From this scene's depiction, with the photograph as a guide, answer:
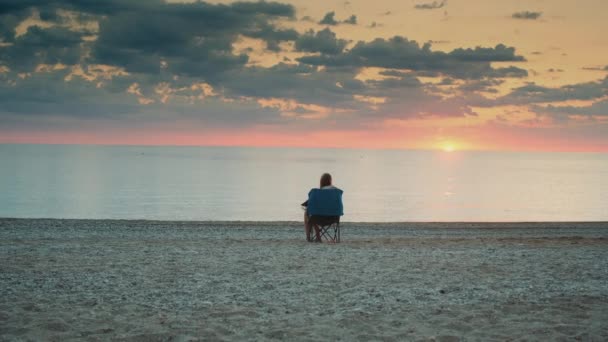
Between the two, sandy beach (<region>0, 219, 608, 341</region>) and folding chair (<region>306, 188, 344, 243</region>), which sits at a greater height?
folding chair (<region>306, 188, 344, 243</region>)

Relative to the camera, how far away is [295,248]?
15.8m

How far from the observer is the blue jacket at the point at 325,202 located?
16844 mm

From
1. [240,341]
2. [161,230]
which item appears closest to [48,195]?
[161,230]

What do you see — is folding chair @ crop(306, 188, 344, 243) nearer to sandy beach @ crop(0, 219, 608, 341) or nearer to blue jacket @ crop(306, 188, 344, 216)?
blue jacket @ crop(306, 188, 344, 216)

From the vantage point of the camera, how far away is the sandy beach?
7668 millimetres

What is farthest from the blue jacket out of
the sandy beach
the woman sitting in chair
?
the sandy beach

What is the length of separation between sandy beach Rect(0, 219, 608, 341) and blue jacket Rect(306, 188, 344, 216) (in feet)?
5.42

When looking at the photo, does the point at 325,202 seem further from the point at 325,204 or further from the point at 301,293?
the point at 301,293

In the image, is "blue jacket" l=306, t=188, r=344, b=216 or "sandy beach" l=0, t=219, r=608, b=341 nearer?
"sandy beach" l=0, t=219, r=608, b=341

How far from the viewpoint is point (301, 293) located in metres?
9.75

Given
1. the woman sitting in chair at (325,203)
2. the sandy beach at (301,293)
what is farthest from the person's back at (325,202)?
the sandy beach at (301,293)

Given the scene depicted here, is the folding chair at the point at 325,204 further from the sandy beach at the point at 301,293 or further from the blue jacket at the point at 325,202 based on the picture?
the sandy beach at the point at 301,293

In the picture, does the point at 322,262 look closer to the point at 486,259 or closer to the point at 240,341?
the point at 486,259

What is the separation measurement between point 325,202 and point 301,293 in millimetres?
7350
